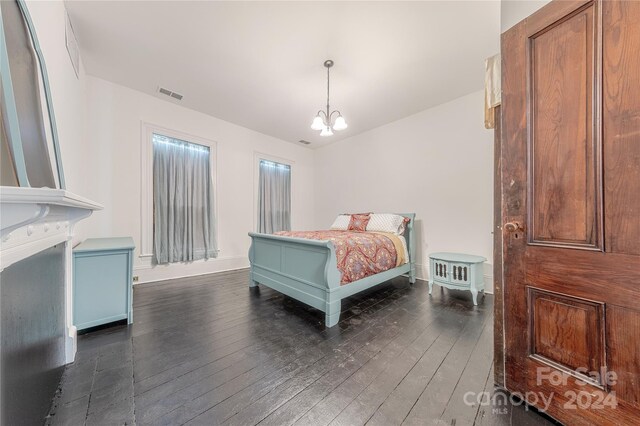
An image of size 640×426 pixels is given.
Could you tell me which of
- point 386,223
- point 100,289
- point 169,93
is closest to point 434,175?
point 386,223

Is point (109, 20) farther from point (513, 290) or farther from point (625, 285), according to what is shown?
point (625, 285)

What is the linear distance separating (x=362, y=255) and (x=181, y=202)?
2.97 metres

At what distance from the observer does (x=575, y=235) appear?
103 cm

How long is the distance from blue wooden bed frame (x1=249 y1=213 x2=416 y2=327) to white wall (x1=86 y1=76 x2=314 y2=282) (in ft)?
4.34

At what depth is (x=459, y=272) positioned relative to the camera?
2805 millimetres

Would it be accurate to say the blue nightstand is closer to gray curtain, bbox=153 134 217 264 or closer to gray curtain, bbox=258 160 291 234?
gray curtain, bbox=258 160 291 234

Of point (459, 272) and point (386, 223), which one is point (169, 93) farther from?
point (459, 272)

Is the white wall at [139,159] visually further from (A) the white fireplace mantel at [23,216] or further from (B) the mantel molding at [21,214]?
(B) the mantel molding at [21,214]

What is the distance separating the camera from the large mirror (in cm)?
82

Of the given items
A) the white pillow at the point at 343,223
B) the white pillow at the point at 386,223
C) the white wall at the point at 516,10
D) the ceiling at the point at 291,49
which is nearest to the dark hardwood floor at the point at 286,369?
the white pillow at the point at 386,223

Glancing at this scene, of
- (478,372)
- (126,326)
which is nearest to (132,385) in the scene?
(126,326)

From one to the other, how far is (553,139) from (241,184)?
4267mm

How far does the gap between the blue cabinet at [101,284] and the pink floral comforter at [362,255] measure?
1780mm

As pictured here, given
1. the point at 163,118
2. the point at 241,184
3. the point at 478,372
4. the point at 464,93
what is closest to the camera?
the point at 478,372
